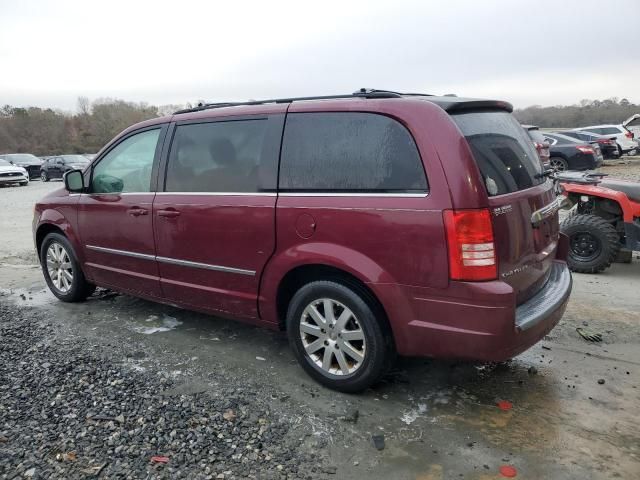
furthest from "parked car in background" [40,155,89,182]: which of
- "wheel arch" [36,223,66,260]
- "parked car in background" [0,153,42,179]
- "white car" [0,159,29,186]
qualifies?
"wheel arch" [36,223,66,260]

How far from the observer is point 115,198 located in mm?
4504

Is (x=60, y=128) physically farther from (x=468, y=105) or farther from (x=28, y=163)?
(x=468, y=105)

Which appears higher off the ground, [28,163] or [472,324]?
[28,163]

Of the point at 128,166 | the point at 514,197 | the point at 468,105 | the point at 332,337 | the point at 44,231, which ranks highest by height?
→ the point at 468,105

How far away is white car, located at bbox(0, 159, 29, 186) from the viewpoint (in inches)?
916

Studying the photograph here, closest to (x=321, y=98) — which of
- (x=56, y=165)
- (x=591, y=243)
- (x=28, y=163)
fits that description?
(x=591, y=243)

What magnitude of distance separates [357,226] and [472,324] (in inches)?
33.1

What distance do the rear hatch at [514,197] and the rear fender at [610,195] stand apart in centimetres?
325

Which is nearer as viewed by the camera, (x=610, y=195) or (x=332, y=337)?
(x=332, y=337)

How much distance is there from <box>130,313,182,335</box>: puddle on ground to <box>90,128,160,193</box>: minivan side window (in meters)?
1.19

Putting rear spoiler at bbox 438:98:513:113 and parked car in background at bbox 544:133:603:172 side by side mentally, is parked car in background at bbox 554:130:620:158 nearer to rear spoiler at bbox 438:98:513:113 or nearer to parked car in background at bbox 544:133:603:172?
parked car in background at bbox 544:133:603:172

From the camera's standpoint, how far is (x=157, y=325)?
4613 mm

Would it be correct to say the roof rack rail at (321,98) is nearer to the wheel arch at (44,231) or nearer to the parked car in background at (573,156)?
the wheel arch at (44,231)

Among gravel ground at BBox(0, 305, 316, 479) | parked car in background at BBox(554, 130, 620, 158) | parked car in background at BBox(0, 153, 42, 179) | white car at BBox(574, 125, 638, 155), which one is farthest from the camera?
parked car in background at BBox(0, 153, 42, 179)
